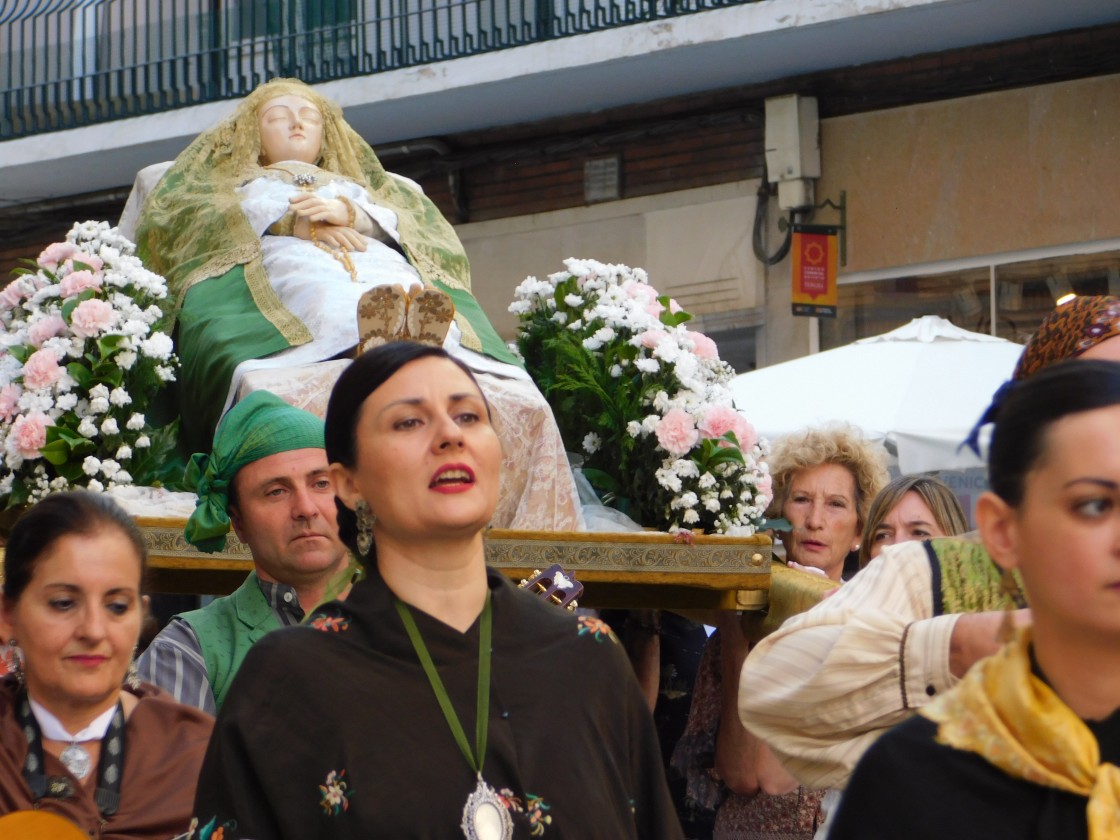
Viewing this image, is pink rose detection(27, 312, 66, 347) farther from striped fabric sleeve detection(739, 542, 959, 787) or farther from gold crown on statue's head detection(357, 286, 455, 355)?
striped fabric sleeve detection(739, 542, 959, 787)

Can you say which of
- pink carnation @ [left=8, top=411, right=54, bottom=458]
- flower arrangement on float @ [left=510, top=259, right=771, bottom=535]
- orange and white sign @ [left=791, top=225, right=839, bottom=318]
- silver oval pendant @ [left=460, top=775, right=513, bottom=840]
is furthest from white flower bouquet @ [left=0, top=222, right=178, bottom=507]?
orange and white sign @ [left=791, top=225, right=839, bottom=318]

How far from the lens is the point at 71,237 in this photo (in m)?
5.79

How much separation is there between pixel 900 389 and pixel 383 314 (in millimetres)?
3730

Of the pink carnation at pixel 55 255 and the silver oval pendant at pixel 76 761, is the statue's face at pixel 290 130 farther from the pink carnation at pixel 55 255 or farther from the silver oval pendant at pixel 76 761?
the silver oval pendant at pixel 76 761

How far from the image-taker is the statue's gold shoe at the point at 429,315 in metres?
4.76

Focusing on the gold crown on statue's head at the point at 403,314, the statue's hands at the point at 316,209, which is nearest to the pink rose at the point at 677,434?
the gold crown on statue's head at the point at 403,314

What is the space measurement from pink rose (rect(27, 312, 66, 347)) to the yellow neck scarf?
3947mm

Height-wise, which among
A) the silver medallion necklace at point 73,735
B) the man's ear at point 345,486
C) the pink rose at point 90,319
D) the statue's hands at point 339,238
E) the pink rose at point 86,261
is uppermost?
the statue's hands at point 339,238

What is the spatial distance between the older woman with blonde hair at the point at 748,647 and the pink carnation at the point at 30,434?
192cm

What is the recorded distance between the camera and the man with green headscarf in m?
3.61

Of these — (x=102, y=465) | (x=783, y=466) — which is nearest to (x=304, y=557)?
(x=102, y=465)

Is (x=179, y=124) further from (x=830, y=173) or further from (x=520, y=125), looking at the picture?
(x=830, y=173)

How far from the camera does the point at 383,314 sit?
4.78 m

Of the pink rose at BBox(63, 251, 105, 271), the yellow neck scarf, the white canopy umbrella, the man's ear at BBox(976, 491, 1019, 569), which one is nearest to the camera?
the yellow neck scarf
